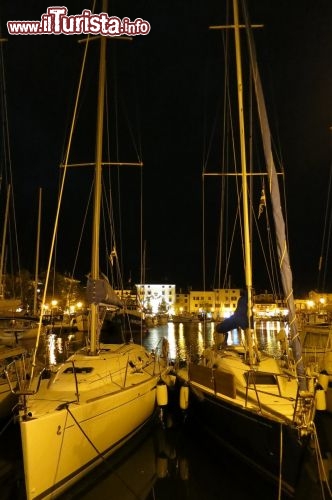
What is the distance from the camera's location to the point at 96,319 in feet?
44.2

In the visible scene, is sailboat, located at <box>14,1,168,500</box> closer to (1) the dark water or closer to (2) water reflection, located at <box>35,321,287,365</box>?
(1) the dark water

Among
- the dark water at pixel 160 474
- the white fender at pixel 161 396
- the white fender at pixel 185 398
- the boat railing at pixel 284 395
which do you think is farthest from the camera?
the white fender at pixel 185 398

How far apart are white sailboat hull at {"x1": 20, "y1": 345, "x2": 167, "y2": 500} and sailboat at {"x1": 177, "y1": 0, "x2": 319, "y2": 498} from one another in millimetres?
2032

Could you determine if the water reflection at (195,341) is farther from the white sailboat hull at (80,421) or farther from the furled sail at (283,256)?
the furled sail at (283,256)

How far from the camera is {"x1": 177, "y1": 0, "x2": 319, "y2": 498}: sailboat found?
941 centimetres

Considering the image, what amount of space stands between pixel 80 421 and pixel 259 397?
4.72 m

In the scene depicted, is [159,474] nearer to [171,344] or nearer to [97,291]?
[97,291]

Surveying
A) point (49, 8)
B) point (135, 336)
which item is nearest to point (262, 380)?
point (49, 8)

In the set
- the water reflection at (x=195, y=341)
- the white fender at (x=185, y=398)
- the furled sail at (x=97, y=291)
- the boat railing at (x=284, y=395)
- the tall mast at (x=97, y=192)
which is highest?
the tall mast at (x=97, y=192)

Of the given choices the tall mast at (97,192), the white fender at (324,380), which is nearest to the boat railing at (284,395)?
the white fender at (324,380)

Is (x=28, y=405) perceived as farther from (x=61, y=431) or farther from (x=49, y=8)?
(x=49, y=8)

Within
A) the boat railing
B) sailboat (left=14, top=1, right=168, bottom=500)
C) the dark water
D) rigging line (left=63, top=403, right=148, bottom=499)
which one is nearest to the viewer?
sailboat (left=14, top=1, right=168, bottom=500)

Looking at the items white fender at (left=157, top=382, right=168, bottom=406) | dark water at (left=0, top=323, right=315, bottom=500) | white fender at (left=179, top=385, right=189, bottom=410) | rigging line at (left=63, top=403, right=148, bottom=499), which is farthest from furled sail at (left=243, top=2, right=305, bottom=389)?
white fender at (left=157, top=382, right=168, bottom=406)

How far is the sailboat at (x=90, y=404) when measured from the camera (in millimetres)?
8672
